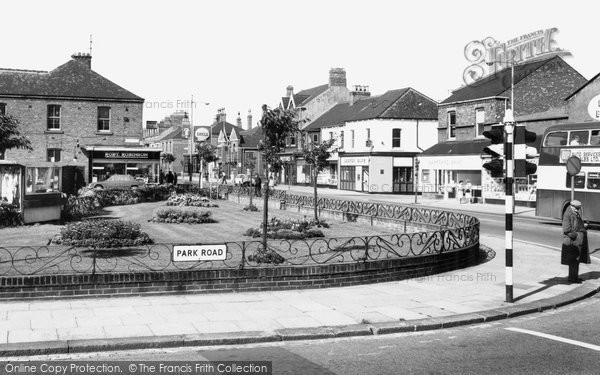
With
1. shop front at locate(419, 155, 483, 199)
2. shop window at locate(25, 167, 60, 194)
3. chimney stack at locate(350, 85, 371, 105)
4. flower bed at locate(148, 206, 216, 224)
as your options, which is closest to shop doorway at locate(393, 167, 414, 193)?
shop front at locate(419, 155, 483, 199)

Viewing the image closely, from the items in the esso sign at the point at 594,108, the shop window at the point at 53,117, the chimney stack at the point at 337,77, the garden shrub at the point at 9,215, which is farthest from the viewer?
the chimney stack at the point at 337,77

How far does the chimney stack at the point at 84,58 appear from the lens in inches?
1895

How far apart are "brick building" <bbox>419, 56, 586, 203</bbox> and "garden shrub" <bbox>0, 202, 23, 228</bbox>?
105ft

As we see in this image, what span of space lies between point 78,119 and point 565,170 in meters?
34.5

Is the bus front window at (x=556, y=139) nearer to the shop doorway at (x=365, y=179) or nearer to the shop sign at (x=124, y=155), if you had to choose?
the shop sign at (x=124, y=155)

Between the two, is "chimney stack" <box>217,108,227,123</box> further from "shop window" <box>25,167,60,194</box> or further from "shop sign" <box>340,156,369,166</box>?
"shop window" <box>25,167,60,194</box>

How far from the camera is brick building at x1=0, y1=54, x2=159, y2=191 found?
44062 millimetres

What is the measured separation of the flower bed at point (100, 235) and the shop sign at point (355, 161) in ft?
147

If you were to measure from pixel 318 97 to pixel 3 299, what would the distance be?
66.3 metres

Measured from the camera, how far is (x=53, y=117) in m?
44.6

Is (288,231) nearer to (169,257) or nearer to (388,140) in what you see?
(169,257)

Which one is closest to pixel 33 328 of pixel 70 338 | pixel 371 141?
pixel 70 338

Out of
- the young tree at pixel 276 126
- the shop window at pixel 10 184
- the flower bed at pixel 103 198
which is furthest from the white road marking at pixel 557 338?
the flower bed at pixel 103 198

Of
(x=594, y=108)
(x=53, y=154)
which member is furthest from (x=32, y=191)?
(x=594, y=108)
